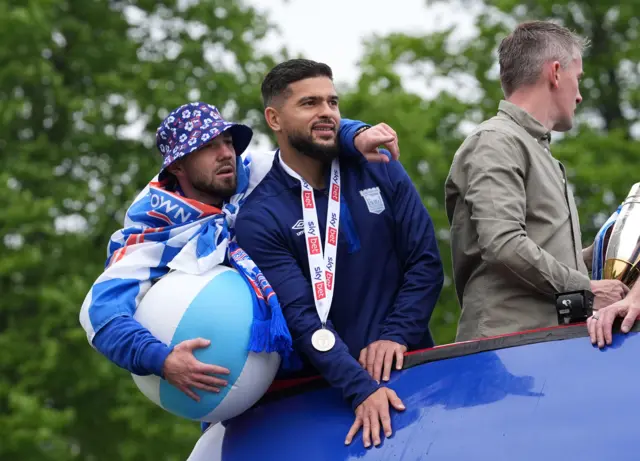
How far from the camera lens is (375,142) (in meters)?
4.87

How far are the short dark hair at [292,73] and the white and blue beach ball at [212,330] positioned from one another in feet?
2.76

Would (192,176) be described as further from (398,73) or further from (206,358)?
(398,73)

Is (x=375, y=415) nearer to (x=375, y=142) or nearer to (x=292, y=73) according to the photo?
(x=375, y=142)

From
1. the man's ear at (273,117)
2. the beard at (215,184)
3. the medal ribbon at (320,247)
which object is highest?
the man's ear at (273,117)

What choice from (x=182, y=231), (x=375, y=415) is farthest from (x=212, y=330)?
(x=375, y=415)

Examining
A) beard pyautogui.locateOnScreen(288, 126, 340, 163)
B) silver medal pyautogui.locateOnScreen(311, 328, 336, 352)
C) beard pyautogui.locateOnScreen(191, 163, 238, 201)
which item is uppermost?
beard pyautogui.locateOnScreen(288, 126, 340, 163)

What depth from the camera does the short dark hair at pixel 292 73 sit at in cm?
509

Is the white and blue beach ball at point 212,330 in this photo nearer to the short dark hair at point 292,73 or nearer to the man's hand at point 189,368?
the man's hand at point 189,368

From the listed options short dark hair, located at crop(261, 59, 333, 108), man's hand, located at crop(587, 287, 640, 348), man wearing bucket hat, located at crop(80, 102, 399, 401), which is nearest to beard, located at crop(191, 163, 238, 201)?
man wearing bucket hat, located at crop(80, 102, 399, 401)

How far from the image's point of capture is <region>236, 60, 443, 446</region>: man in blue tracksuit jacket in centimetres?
472

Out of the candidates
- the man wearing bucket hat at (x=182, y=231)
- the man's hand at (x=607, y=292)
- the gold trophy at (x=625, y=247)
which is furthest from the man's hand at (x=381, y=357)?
the gold trophy at (x=625, y=247)

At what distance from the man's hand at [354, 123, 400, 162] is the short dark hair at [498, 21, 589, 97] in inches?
22.1

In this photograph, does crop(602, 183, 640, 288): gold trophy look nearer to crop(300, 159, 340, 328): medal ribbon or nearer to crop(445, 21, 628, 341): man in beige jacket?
crop(445, 21, 628, 341): man in beige jacket

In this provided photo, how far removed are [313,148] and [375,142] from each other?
289mm
